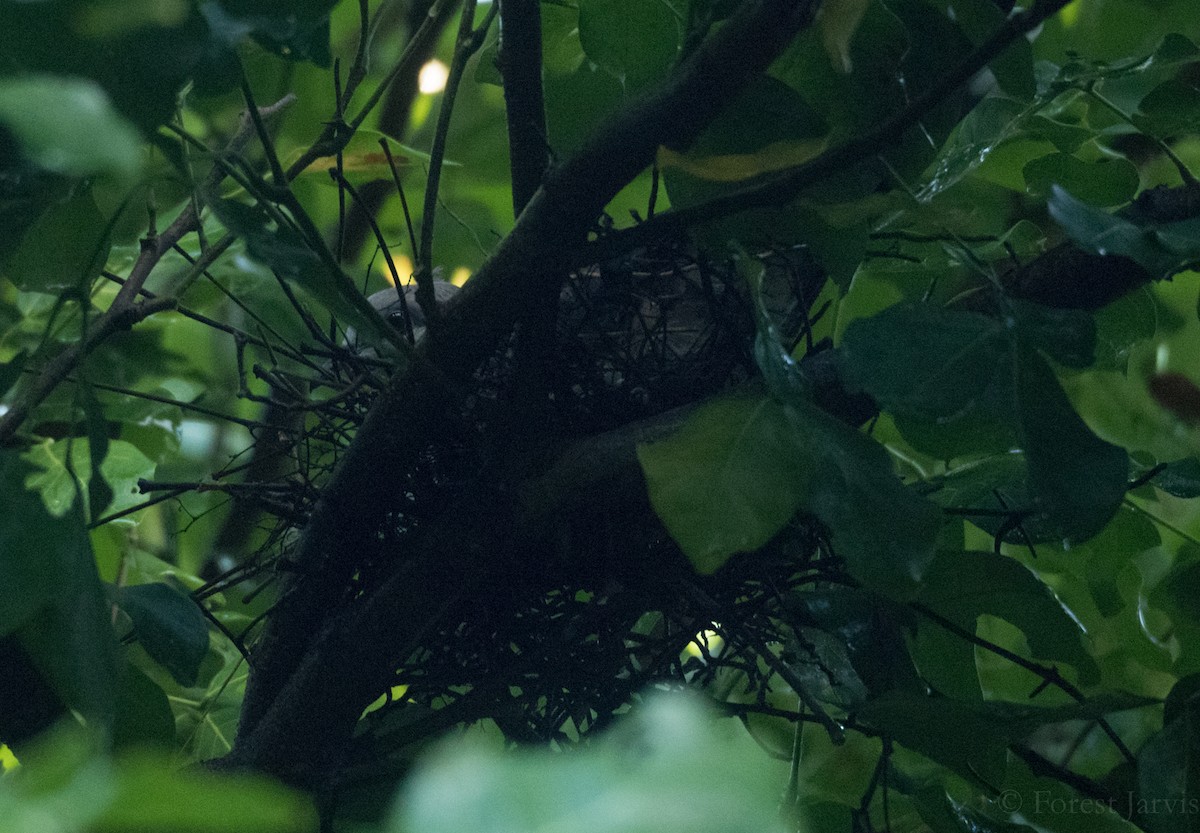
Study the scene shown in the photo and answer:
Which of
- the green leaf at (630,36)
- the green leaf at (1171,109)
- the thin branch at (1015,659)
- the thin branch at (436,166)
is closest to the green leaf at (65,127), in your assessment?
the thin branch at (436,166)

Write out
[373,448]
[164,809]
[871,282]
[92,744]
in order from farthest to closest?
[871,282]
[373,448]
[92,744]
[164,809]

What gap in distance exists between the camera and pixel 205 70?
13.8 inches

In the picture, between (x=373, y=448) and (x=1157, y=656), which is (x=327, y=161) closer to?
(x=373, y=448)

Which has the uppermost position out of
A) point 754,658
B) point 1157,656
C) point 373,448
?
point 373,448

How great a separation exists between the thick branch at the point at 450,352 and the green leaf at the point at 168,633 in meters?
0.06

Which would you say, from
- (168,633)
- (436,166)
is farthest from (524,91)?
(168,633)

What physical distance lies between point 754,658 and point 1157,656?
0.40 m

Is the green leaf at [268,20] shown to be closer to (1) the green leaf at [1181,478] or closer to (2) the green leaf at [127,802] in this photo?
(2) the green leaf at [127,802]

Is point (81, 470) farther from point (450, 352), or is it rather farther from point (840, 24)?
point (840, 24)

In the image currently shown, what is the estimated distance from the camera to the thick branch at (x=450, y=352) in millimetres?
405

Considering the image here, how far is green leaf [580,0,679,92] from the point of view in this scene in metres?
0.48

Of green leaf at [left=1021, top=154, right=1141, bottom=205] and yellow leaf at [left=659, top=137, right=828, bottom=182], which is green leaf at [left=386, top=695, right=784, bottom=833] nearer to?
yellow leaf at [left=659, top=137, right=828, bottom=182]

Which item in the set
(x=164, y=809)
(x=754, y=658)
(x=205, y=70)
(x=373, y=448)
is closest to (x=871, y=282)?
(x=754, y=658)

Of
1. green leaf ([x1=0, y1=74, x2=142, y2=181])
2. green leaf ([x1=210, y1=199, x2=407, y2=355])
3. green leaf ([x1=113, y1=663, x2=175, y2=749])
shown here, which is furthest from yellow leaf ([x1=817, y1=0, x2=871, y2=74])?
green leaf ([x1=113, y1=663, x2=175, y2=749])
